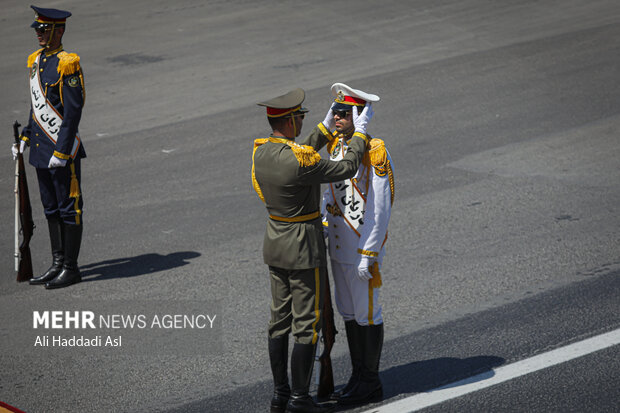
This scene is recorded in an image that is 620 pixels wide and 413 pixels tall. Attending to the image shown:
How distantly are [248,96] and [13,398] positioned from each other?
8812mm

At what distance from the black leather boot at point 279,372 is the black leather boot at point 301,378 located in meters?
0.08

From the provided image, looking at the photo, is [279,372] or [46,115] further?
[46,115]

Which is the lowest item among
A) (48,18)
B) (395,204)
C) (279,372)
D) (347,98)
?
(395,204)

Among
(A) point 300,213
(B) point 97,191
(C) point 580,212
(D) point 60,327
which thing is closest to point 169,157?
(B) point 97,191

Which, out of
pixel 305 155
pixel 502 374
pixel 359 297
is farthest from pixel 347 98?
pixel 502 374

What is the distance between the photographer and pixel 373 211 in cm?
573

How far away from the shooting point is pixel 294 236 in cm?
552

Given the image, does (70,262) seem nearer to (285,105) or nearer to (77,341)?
(77,341)

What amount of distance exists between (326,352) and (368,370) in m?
0.32

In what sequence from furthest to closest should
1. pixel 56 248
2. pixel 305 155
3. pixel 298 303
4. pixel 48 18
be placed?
1. pixel 56 248
2. pixel 48 18
3. pixel 298 303
4. pixel 305 155

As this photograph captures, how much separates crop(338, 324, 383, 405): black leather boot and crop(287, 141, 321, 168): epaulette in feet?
4.09

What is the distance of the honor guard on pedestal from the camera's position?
815 centimetres

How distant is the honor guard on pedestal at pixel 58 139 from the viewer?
8148 mm

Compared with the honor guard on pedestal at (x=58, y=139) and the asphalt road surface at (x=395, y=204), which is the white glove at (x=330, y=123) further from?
the honor guard on pedestal at (x=58, y=139)
